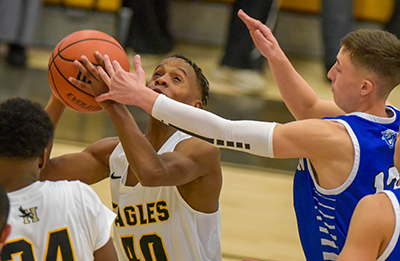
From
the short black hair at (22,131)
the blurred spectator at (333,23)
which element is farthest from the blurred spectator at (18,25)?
the short black hair at (22,131)

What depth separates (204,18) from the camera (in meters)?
6.79

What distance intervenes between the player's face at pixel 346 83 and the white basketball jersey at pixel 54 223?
107 centimetres

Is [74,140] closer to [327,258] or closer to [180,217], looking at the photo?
[180,217]

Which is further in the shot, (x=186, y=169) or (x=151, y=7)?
(x=151, y=7)

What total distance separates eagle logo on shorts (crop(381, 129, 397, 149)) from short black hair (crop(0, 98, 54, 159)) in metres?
1.27

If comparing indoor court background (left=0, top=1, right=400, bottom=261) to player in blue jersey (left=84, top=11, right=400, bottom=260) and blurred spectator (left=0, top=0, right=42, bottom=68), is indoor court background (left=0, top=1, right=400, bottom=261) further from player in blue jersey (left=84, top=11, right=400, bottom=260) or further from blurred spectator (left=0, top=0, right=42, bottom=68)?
player in blue jersey (left=84, top=11, right=400, bottom=260)

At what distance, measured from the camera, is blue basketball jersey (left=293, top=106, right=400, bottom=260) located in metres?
2.09

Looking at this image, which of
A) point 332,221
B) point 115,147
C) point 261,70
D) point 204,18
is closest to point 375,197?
point 332,221

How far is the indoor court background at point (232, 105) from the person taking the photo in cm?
418

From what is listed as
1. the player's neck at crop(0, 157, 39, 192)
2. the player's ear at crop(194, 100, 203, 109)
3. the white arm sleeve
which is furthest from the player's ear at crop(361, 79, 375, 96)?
the player's neck at crop(0, 157, 39, 192)

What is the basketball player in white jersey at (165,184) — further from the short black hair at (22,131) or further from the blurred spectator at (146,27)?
the blurred spectator at (146,27)

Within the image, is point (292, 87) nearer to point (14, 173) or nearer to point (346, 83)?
point (346, 83)

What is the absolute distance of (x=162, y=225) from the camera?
244 centimetres

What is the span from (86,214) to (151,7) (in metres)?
4.47
